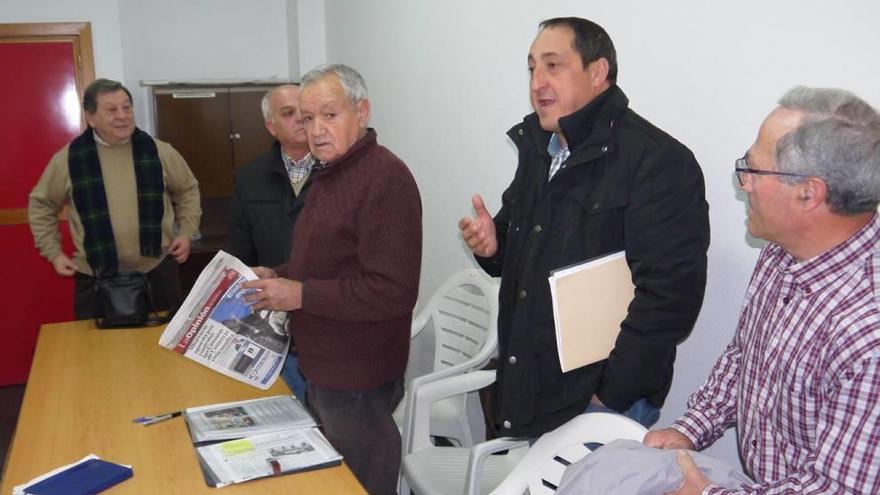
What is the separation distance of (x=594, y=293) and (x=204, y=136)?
3835 mm

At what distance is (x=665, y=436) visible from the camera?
1546 mm

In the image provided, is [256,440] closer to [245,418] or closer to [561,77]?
[245,418]

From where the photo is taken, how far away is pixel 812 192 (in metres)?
1.21

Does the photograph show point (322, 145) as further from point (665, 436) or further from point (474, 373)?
point (665, 436)

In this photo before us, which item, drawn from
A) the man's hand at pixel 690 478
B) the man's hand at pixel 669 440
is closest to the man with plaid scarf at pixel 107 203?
the man's hand at pixel 669 440

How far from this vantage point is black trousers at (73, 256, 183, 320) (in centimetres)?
338

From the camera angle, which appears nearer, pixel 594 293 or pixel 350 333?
pixel 594 293

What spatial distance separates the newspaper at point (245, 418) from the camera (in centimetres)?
192

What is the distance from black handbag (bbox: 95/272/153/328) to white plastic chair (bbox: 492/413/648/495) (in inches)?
66.8

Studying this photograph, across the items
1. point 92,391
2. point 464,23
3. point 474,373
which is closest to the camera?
point 92,391

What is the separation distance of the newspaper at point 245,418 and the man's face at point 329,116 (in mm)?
693

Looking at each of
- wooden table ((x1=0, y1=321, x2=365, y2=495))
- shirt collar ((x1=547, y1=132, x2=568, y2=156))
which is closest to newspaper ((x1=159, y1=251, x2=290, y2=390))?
wooden table ((x1=0, y1=321, x2=365, y2=495))

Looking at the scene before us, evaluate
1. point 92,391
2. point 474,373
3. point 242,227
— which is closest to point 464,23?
point 242,227

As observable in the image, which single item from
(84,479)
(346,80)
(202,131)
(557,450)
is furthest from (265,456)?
(202,131)
